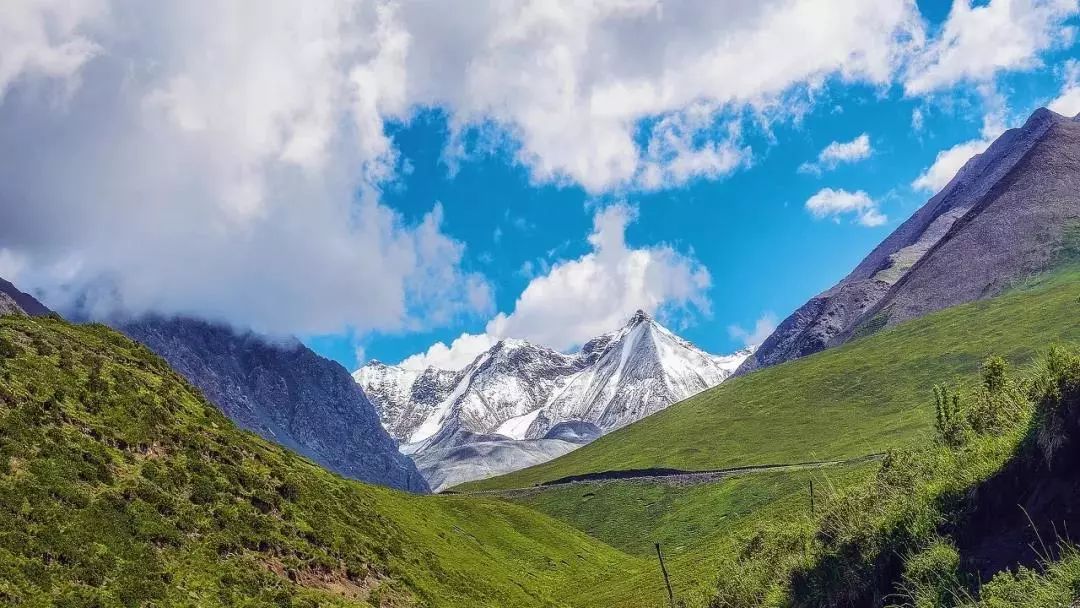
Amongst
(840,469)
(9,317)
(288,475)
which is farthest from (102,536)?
(840,469)

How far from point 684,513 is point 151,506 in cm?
14586

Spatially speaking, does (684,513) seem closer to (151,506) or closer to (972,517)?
(151,506)

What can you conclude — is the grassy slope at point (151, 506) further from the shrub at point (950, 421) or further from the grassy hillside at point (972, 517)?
the shrub at point (950, 421)

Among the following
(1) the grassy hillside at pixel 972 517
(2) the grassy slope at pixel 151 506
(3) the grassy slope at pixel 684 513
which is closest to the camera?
(1) the grassy hillside at pixel 972 517

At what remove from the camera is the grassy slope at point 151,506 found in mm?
30453

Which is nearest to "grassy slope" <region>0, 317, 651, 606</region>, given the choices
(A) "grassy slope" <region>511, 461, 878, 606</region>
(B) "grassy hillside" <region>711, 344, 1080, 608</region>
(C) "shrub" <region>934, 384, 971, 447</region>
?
(B) "grassy hillside" <region>711, 344, 1080, 608</region>

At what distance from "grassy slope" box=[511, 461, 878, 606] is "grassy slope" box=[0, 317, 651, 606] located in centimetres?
5853

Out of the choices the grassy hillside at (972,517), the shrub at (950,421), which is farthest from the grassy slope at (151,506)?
the shrub at (950,421)

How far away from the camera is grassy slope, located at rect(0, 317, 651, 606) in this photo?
3045 cm

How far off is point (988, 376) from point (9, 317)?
2243 inches

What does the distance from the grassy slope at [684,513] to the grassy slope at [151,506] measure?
2304 inches

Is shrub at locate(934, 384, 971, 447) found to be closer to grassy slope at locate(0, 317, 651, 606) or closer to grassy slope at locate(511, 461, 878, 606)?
grassy slope at locate(0, 317, 651, 606)

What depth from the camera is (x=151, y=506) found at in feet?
120

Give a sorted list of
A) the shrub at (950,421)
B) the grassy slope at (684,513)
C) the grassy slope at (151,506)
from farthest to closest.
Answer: the grassy slope at (684,513) < the grassy slope at (151,506) < the shrub at (950,421)
